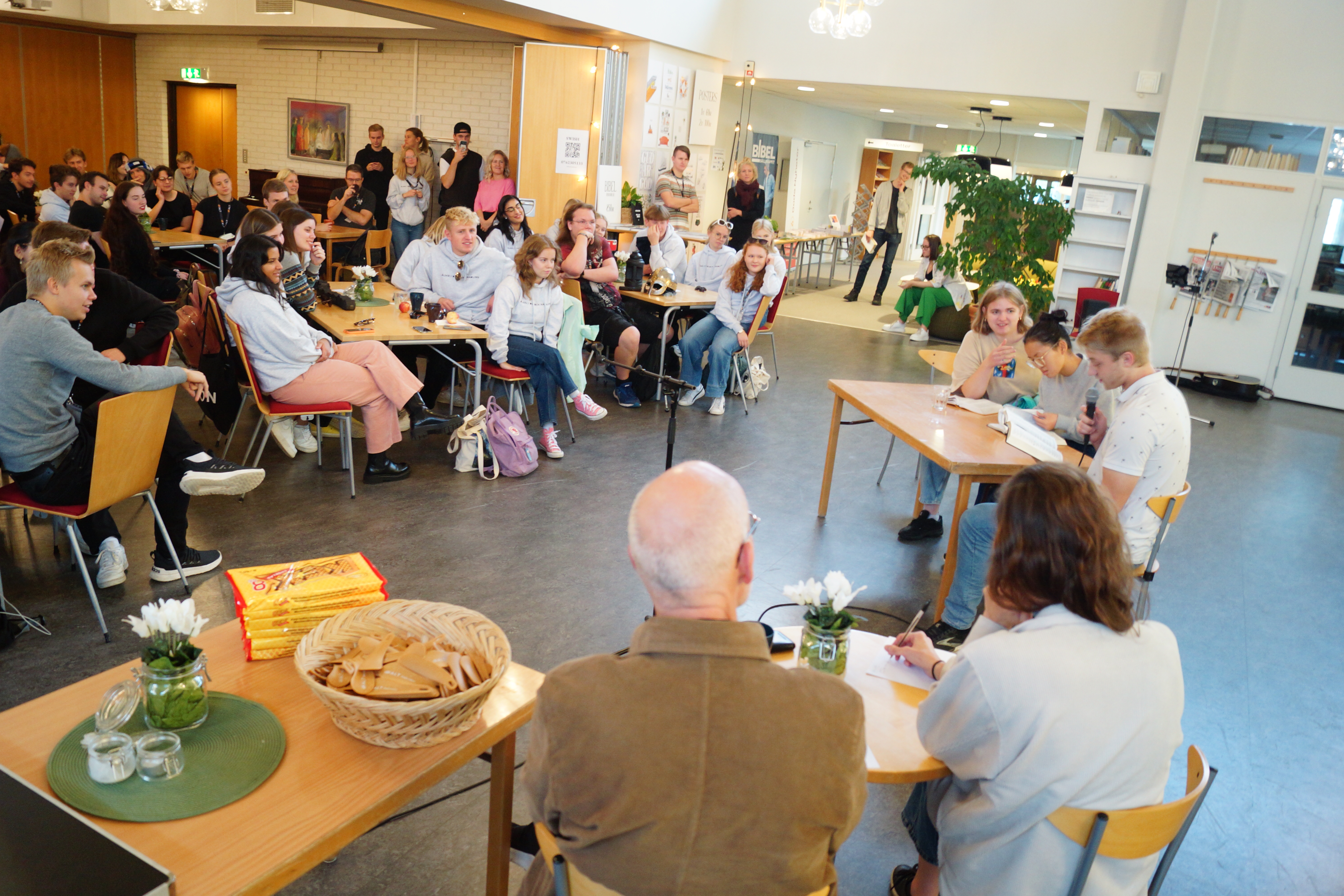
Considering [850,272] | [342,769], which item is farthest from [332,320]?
[850,272]

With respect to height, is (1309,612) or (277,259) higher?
(277,259)

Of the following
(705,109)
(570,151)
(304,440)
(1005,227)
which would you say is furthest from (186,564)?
(705,109)

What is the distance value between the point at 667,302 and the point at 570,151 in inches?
163

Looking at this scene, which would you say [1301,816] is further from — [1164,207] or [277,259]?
[1164,207]

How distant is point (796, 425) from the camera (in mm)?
6969

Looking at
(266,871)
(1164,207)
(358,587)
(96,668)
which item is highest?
(1164,207)

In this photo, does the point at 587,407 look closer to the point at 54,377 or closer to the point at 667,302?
the point at 667,302

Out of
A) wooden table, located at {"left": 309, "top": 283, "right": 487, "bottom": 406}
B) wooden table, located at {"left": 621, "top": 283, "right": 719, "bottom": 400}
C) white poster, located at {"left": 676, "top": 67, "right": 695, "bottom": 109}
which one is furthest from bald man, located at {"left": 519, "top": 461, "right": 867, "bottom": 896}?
white poster, located at {"left": 676, "top": 67, "right": 695, "bottom": 109}

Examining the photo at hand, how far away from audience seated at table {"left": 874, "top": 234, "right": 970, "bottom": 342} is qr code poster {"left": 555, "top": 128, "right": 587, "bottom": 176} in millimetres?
3947

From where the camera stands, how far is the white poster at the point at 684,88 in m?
11.3

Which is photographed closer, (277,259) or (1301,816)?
(1301,816)

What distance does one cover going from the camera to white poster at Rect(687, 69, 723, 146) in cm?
1169

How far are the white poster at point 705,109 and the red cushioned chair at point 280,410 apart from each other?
25.7 ft

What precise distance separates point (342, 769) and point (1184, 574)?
14.9 ft
